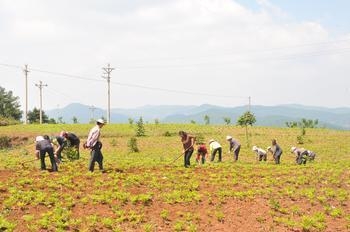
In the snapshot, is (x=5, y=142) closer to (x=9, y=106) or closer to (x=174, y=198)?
(x=174, y=198)

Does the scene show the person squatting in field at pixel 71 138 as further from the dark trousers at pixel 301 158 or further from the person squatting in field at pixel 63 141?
the dark trousers at pixel 301 158

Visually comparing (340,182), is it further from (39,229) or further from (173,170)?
(39,229)

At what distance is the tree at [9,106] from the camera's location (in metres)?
117

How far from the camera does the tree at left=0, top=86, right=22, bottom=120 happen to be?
11744 centimetres

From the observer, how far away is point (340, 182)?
20328 millimetres

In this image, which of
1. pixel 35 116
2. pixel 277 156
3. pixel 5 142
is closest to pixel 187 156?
pixel 277 156

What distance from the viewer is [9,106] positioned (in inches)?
4712

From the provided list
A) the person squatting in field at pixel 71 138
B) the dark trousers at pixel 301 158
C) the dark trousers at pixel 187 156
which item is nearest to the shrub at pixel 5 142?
the person squatting in field at pixel 71 138

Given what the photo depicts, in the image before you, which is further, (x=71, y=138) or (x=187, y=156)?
(x=71, y=138)

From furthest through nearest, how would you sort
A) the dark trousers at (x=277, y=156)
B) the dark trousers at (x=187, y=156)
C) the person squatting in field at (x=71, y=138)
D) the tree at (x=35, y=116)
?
the tree at (x=35, y=116), the dark trousers at (x=277, y=156), the dark trousers at (x=187, y=156), the person squatting in field at (x=71, y=138)

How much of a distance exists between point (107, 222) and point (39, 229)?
185 cm

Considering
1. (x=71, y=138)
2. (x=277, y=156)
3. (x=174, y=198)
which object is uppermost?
(x=71, y=138)

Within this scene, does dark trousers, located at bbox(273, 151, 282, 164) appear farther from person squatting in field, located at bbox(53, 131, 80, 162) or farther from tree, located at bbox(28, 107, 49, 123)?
tree, located at bbox(28, 107, 49, 123)

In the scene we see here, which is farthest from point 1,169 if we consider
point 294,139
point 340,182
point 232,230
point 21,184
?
point 294,139
